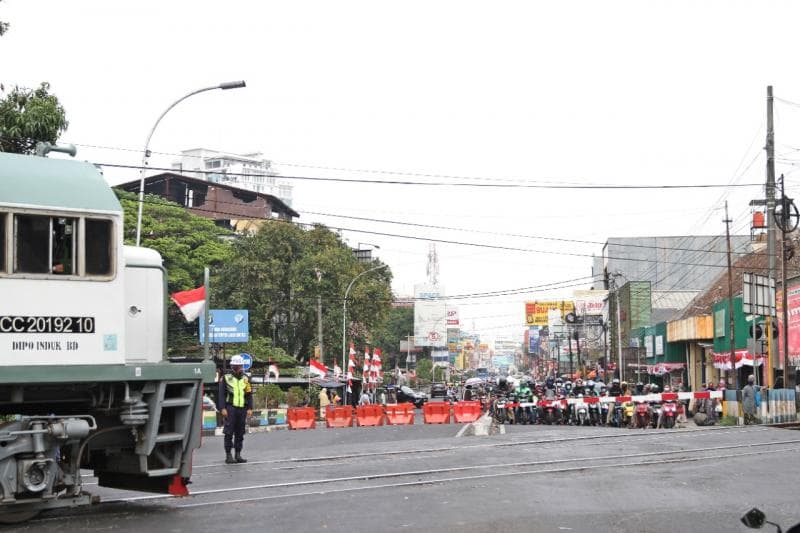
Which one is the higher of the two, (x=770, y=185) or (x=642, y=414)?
(x=770, y=185)

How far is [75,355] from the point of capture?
33.6ft

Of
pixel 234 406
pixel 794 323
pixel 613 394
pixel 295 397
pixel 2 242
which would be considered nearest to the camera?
pixel 2 242

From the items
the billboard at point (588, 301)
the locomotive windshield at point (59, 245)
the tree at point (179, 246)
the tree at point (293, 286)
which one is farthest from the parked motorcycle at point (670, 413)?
the billboard at point (588, 301)

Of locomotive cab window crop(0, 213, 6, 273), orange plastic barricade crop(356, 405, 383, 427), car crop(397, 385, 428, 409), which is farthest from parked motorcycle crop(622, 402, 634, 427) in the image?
A: car crop(397, 385, 428, 409)

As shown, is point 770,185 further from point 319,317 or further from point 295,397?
point 319,317

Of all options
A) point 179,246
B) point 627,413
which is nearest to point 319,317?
point 179,246

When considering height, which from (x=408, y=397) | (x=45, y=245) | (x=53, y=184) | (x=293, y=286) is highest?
(x=293, y=286)

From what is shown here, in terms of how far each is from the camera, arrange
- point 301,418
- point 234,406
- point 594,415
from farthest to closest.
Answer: point 301,418, point 594,415, point 234,406

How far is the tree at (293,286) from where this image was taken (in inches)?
2422

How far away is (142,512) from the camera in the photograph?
438 inches

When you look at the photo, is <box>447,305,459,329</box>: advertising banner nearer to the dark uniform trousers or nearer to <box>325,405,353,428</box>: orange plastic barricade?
<box>325,405,353,428</box>: orange plastic barricade

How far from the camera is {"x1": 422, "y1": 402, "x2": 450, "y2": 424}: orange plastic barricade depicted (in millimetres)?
37031

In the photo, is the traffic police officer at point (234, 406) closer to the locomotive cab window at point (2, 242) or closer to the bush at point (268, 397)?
the locomotive cab window at point (2, 242)

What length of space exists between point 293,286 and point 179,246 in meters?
8.40
